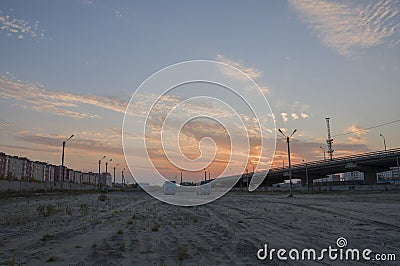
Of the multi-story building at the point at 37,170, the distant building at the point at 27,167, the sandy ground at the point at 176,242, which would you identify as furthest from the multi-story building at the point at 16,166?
the sandy ground at the point at 176,242

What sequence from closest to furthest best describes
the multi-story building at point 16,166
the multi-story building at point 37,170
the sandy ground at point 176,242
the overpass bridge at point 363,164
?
the sandy ground at point 176,242
the overpass bridge at point 363,164
the multi-story building at point 16,166
the multi-story building at point 37,170

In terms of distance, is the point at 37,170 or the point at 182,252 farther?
the point at 37,170

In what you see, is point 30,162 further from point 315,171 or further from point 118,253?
point 118,253

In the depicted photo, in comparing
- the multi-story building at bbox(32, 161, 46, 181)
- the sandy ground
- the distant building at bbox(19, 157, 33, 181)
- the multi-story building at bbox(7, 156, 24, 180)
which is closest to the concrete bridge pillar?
the sandy ground

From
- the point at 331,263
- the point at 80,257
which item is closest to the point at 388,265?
the point at 331,263

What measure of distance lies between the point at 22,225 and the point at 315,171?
8957 cm

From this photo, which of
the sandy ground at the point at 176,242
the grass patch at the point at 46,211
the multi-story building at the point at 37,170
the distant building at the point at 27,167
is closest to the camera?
the sandy ground at the point at 176,242

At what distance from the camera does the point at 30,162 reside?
186500mm

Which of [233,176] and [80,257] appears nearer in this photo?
[80,257]

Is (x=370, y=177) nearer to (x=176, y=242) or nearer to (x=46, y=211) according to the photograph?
(x=46, y=211)

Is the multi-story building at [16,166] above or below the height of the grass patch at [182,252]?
above

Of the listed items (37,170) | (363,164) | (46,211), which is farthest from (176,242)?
(37,170)

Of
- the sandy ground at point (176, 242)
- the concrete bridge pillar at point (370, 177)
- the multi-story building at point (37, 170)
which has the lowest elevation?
the sandy ground at point (176, 242)

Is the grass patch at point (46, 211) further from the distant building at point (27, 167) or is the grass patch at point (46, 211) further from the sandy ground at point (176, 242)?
the distant building at point (27, 167)
